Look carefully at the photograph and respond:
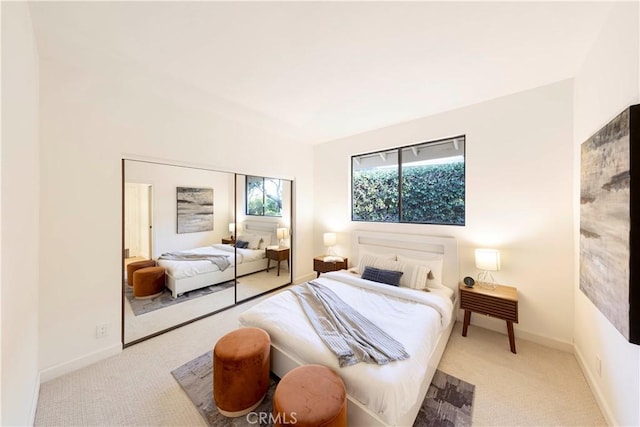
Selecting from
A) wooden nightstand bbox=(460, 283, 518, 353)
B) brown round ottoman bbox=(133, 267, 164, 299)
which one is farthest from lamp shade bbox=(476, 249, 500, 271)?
brown round ottoman bbox=(133, 267, 164, 299)

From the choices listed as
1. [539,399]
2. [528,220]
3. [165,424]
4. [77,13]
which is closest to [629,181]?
[528,220]

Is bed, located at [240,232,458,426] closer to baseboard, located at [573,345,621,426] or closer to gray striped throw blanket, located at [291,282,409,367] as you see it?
gray striped throw blanket, located at [291,282,409,367]

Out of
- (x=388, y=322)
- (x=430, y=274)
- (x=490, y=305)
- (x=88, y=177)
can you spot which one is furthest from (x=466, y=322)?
(x=88, y=177)

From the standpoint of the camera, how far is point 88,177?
2049 mm

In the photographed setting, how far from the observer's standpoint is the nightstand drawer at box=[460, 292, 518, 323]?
2.19 m

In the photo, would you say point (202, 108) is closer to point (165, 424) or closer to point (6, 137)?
point (6, 137)

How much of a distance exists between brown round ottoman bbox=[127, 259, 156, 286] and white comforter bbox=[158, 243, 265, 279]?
0.30 feet

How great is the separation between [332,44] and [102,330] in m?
3.32

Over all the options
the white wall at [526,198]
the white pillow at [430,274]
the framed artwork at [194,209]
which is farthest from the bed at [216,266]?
the white wall at [526,198]

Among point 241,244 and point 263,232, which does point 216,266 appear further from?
point 263,232

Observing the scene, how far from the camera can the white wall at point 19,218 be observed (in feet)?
3.49

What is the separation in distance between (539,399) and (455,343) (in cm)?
74

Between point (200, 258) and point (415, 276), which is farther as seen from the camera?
point (200, 258)

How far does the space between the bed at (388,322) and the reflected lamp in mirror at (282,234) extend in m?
1.24
